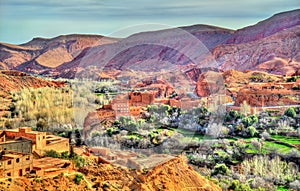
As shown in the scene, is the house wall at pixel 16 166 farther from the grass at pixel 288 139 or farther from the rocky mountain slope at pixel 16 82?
the rocky mountain slope at pixel 16 82

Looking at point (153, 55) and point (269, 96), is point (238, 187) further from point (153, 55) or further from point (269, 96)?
point (153, 55)

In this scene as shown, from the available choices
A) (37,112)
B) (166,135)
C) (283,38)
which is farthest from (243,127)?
(283,38)

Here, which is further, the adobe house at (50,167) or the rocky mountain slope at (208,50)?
the rocky mountain slope at (208,50)

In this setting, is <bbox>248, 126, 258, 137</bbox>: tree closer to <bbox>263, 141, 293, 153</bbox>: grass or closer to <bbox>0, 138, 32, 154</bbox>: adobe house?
<bbox>263, 141, 293, 153</bbox>: grass

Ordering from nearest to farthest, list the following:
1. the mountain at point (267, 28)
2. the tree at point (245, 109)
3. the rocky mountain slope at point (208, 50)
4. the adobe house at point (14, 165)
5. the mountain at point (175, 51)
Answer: the adobe house at point (14, 165) → the tree at point (245, 109) → the rocky mountain slope at point (208, 50) → the mountain at point (175, 51) → the mountain at point (267, 28)

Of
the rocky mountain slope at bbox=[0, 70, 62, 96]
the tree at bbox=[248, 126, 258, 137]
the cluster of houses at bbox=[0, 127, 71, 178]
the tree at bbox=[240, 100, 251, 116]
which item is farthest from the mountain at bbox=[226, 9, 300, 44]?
the cluster of houses at bbox=[0, 127, 71, 178]

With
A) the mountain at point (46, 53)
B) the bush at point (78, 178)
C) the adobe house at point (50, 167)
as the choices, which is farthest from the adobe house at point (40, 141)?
the mountain at point (46, 53)
